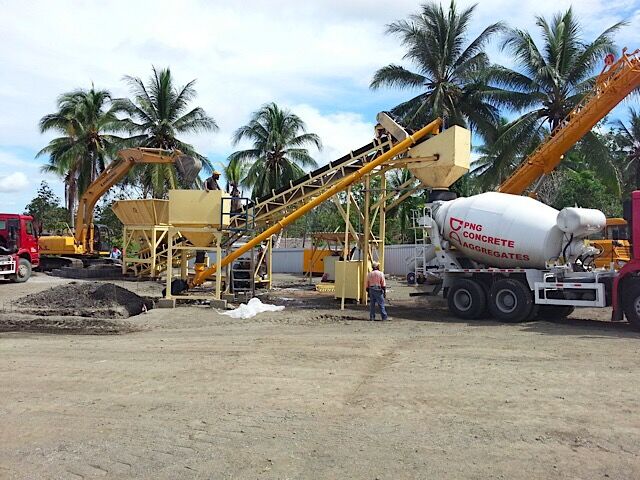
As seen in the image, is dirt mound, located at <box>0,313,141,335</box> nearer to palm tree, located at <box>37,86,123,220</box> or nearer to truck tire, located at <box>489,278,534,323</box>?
truck tire, located at <box>489,278,534,323</box>

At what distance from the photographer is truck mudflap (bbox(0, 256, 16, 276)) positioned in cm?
2477

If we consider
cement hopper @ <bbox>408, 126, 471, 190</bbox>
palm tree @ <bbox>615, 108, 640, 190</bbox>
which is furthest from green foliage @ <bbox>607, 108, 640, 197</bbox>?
cement hopper @ <bbox>408, 126, 471, 190</bbox>

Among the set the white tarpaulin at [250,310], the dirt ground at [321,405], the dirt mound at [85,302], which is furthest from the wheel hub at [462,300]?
the dirt mound at [85,302]

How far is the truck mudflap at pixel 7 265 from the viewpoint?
975 inches

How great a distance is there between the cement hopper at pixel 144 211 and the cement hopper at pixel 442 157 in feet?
37.6

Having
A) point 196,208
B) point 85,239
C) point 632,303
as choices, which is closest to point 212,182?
point 196,208

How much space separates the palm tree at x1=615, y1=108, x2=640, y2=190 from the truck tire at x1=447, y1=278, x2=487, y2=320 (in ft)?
102

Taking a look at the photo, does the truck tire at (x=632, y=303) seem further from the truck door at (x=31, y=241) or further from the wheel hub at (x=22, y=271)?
the truck door at (x=31, y=241)

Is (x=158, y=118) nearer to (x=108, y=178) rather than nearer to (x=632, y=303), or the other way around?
(x=108, y=178)

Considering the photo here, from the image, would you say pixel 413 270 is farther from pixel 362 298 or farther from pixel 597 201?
pixel 597 201

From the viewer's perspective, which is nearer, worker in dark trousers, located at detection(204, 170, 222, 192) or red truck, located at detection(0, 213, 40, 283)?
worker in dark trousers, located at detection(204, 170, 222, 192)

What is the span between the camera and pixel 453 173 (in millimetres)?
17031

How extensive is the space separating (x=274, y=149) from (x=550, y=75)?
2084 centimetres

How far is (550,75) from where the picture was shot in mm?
28156
